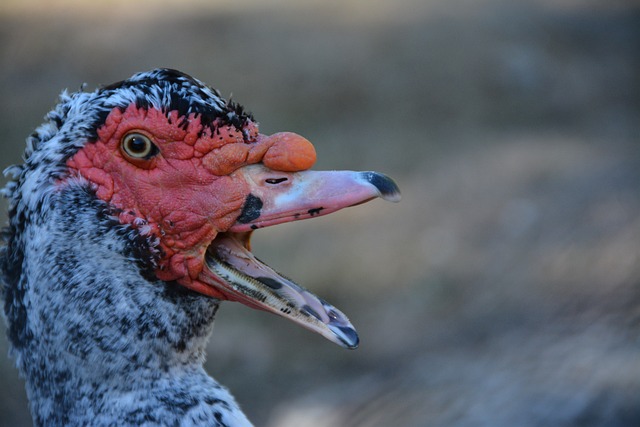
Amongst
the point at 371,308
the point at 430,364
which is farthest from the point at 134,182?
the point at 371,308

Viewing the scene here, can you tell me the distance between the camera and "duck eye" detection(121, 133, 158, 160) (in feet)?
8.17

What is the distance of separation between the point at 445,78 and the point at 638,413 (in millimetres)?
5999

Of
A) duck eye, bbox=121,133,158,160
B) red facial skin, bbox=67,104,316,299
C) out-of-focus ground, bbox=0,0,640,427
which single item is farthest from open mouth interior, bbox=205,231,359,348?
A: out-of-focus ground, bbox=0,0,640,427

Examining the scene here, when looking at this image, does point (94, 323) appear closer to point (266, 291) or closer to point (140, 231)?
point (140, 231)

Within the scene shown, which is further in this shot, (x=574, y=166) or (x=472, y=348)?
(x=574, y=166)

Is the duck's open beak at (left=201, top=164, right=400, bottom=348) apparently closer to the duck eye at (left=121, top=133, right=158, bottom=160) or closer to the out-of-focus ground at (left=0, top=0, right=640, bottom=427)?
the duck eye at (left=121, top=133, right=158, bottom=160)

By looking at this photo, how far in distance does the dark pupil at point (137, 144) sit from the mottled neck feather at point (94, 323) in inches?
7.6

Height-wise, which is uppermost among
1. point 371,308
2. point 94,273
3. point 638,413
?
point 371,308

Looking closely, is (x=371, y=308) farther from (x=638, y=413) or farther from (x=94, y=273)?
(x=94, y=273)

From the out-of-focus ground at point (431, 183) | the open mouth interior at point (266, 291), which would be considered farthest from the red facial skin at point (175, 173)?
the out-of-focus ground at point (431, 183)

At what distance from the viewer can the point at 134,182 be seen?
8.18ft

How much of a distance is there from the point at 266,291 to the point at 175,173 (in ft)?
1.51

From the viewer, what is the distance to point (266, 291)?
2488 mm

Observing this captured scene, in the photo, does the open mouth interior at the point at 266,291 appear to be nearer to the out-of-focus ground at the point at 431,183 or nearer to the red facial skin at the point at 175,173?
the red facial skin at the point at 175,173
